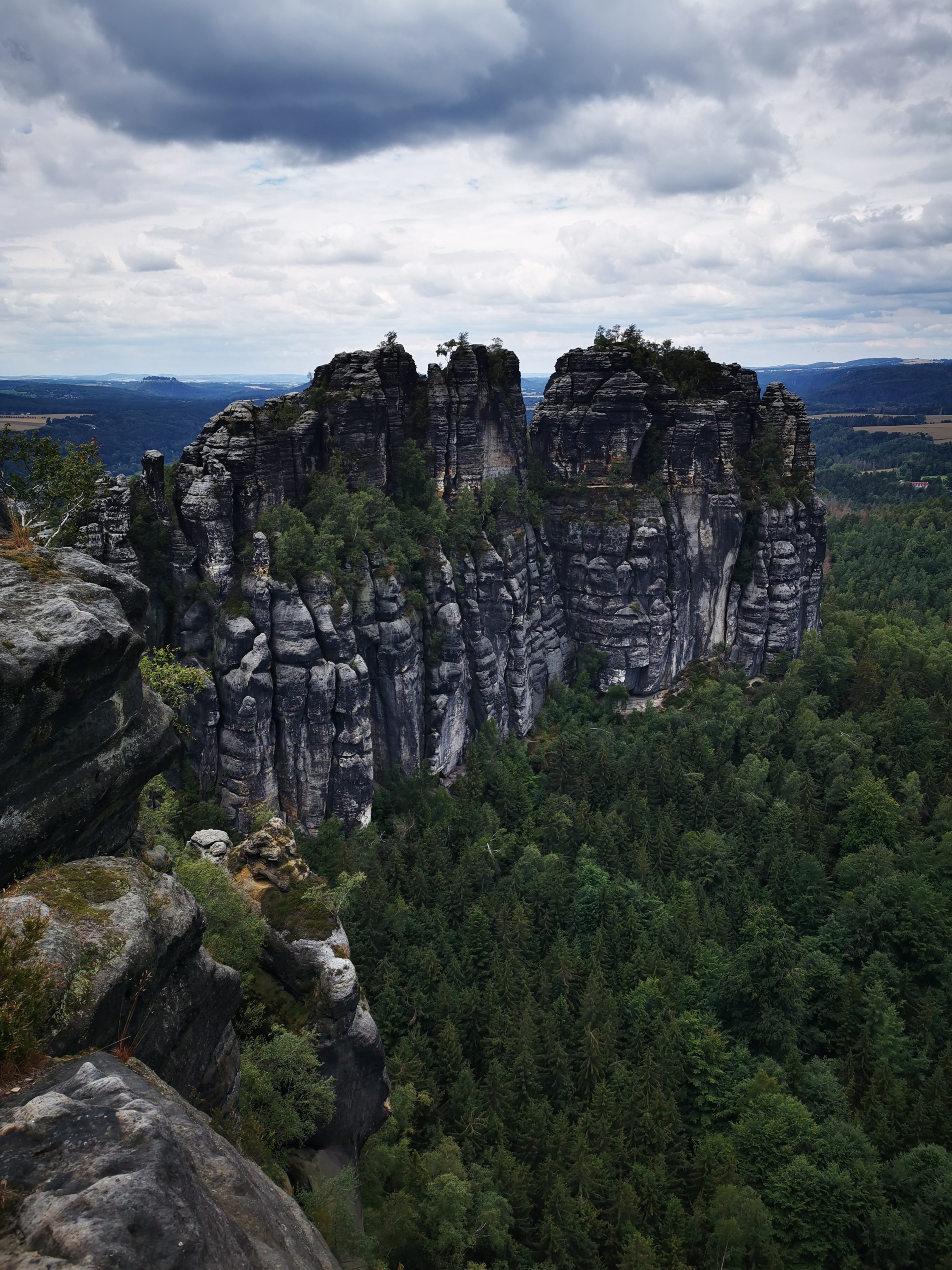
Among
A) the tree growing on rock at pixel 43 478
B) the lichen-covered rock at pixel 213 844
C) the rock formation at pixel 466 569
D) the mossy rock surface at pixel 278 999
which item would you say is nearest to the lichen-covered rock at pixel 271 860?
the lichen-covered rock at pixel 213 844

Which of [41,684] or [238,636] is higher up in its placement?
[41,684]

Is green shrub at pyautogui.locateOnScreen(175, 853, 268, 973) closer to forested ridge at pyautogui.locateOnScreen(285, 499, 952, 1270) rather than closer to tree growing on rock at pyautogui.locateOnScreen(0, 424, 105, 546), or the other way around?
forested ridge at pyautogui.locateOnScreen(285, 499, 952, 1270)

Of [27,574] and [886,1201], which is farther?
[886,1201]

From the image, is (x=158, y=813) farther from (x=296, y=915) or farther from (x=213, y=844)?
(x=296, y=915)

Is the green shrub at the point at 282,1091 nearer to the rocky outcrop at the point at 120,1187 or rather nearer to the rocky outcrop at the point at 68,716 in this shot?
the rocky outcrop at the point at 68,716

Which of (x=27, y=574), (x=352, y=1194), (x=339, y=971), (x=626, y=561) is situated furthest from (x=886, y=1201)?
(x=626, y=561)

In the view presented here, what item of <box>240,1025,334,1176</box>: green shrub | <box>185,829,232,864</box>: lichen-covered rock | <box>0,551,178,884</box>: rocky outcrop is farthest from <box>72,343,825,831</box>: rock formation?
<box>0,551,178,884</box>: rocky outcrop

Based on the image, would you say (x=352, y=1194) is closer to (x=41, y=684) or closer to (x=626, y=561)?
(x=41, y=684)
